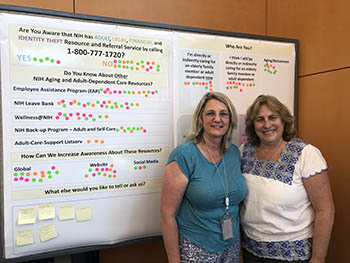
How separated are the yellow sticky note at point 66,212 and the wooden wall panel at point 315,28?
1.96 metres

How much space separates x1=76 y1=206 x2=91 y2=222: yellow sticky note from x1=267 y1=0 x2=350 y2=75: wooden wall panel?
6.19 ft

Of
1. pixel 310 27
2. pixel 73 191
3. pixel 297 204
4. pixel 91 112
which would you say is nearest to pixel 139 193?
pixel 73 191

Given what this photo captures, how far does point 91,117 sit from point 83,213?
583 millimetres

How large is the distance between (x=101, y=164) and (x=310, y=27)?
1.83m

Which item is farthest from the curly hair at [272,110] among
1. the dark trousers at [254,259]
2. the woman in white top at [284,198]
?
the dark trousers at [254,259]

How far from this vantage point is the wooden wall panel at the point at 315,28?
6.33 feet

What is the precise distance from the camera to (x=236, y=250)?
1.65m

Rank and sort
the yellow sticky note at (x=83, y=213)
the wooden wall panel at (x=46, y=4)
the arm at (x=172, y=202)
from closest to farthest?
the arm at (x=172, y=202), the yellow sticky note at (x=83, y=213), the wooden wall panel at (x=46, y=4)

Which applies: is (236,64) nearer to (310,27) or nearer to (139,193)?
(310,27)

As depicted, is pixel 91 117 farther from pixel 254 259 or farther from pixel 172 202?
pixel 254 259

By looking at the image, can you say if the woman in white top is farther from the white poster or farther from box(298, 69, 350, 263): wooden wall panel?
the white poster

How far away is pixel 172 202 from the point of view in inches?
59.4

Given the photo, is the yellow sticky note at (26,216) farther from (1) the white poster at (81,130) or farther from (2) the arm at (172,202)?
(2) the arm at (172,202)

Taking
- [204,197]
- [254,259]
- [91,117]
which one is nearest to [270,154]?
[204,197]
